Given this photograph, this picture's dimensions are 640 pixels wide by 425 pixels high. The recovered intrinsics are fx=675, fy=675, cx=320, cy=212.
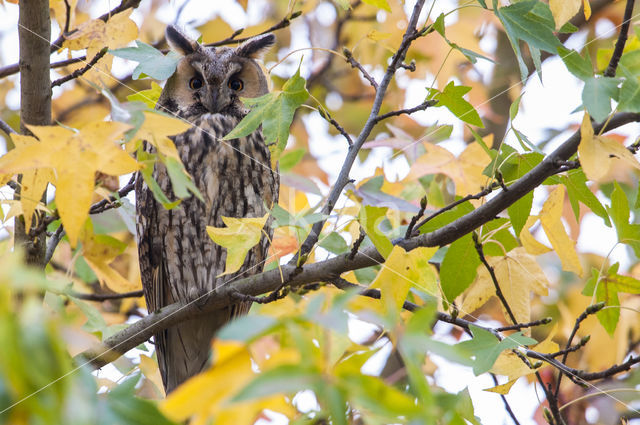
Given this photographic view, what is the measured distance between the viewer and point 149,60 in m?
1.47

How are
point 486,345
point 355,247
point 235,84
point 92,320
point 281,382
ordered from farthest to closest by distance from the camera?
point 235,84
point 92,320
point 355,247
point 486,345
point 281,382

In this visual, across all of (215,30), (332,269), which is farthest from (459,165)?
(215,30)

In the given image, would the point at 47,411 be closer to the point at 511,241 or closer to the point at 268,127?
the point at 268,127

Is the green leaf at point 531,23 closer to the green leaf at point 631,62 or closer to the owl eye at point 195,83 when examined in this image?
the green leaf at point 631,62

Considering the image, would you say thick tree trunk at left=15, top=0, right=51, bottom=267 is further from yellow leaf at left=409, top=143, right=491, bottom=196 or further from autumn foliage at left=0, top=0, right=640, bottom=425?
yellow leaf at left=409, top=143, right=491, bottom=196

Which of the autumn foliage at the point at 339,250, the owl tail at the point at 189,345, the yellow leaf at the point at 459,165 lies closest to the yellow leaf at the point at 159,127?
the autumn foliage at the point at 339,250

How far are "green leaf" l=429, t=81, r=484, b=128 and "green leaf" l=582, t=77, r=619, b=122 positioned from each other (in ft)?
1.07

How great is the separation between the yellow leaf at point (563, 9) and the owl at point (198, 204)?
1105mm

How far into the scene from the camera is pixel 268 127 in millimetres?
1396

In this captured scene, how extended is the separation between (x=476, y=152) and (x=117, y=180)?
1.09m

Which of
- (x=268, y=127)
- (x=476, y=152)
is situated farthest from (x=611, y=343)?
(x=268, y=127)

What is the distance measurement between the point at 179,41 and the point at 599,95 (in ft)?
5.67

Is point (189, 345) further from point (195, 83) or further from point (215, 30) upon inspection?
point (215, 30)

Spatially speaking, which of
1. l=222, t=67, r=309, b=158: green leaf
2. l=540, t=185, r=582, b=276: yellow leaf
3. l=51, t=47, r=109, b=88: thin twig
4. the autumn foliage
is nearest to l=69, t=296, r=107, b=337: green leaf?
the autumn foliage
